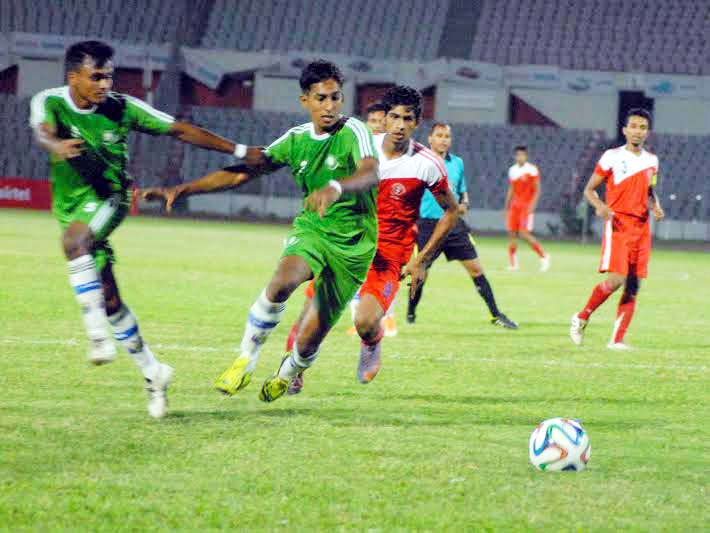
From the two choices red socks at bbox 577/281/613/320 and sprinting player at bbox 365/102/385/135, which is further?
red socks at bbox 577/281/613/320

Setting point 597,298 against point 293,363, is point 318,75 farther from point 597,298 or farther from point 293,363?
point 597,298

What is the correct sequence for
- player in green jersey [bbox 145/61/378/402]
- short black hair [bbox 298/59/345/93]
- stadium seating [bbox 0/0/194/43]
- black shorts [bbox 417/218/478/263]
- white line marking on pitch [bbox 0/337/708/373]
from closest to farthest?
player in green jersey [bbox 145/61/378/402] < short black hair [bbox 298/59/345/93] < white line marking on pitch [bbox 0/337/708/373] < black shorts [bbox 417/218/478/263] < stadium seating [bbox 0/0/194/43]

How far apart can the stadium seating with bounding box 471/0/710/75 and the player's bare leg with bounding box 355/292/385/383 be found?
34.1 metres

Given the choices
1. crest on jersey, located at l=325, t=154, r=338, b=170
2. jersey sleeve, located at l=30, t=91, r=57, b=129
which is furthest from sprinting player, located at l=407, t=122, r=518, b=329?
jersey sleeve, located at l=30, t=91, r=57, b=129

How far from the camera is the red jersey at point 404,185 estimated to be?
8.48m

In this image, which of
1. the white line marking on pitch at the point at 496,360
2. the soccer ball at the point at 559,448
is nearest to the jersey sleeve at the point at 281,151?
the soccer ball at the point at 559,448

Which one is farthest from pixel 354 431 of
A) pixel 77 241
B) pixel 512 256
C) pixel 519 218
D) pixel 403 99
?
pixel 519 218

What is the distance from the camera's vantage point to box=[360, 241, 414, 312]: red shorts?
816 cm

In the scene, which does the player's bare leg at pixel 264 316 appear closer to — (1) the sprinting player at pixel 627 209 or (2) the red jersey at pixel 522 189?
(1) the sprinting player at pixel 627 209

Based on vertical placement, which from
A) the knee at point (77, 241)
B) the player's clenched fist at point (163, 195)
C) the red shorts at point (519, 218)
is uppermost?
the player's clenched fist at point (163, 195)

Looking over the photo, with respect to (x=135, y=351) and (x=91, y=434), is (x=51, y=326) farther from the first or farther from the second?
(x=91, y=434)

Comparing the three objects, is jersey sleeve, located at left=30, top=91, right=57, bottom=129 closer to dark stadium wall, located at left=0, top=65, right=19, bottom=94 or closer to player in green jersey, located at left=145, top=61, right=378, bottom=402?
player in green jersey, located at left=145, top=61, right=378, bottom=402

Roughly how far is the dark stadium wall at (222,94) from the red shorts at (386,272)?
34.8 m

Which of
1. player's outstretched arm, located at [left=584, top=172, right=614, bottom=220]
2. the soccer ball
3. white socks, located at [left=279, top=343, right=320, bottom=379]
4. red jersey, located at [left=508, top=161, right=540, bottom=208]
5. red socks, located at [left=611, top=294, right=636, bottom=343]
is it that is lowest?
red jersey, located at [left=508, top=161, right=540, bottom=208]
